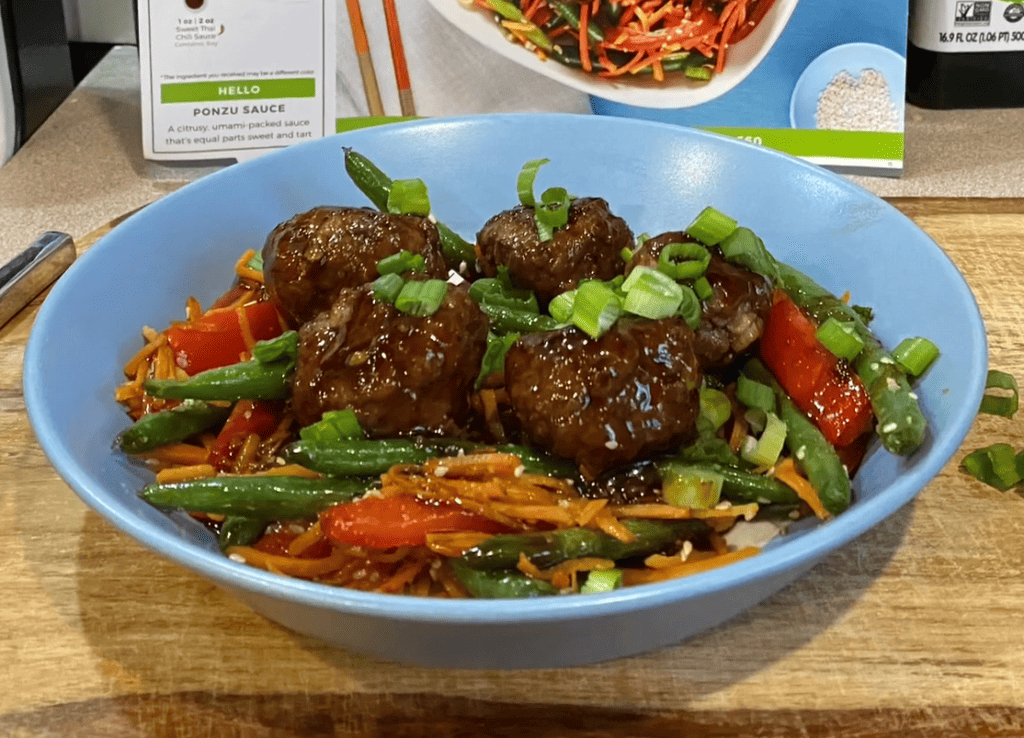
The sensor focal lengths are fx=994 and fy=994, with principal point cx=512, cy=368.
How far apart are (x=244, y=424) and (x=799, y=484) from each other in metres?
1.10

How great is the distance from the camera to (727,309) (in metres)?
1.95

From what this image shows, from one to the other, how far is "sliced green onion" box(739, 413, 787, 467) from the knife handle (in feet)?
6.21

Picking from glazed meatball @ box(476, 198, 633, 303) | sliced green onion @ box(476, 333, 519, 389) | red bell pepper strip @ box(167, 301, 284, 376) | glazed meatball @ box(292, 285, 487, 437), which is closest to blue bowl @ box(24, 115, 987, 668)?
red bell pepper strip @ box(167, 301, 284, 376)

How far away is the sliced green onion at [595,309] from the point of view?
5.74 feet

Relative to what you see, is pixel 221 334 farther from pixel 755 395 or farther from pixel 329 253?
pixel 755 395

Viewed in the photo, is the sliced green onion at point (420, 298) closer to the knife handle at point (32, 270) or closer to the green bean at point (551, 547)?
the green bean at point (551, 547)

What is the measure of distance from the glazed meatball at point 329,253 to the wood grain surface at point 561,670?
0.60 metres

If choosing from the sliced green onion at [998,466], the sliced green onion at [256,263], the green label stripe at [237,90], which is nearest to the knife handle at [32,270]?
the sliced green onion at [256,263]

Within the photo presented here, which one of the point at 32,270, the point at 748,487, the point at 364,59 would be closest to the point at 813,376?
the point at 748,487

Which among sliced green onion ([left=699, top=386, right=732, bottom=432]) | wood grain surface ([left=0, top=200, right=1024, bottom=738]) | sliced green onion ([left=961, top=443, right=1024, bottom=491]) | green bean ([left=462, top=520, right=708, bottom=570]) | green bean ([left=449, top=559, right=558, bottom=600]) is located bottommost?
wood grain surface ([left=0, top=200, right=1024, bottom=738])

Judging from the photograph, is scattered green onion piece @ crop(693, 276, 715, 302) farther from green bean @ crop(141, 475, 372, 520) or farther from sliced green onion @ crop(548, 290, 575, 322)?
green bean @ crop(141, 475, 372, 520)

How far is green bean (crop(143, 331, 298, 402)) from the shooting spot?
1944 mm

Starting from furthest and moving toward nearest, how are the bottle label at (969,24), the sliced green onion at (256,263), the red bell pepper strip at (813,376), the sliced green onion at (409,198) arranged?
the bottle label at (969,24), the sliced green onion at (256,263), the sliced green onion at (409,198), the red bell pepper strip at (813,376)

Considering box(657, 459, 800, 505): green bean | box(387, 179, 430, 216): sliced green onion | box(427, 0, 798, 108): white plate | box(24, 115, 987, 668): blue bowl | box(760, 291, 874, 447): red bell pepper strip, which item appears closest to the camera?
box(24, 115, 987, 668): blue bowl
